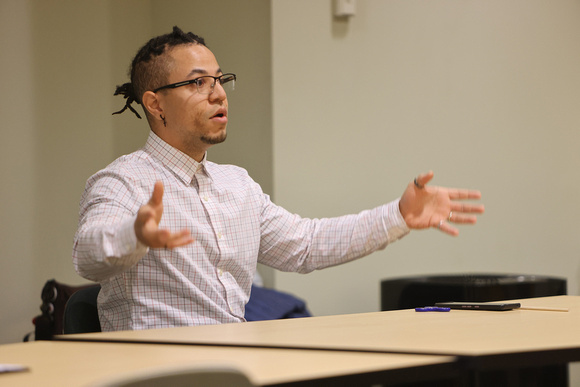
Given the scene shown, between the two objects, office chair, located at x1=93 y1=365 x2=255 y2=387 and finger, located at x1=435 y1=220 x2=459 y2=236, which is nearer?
office chair, located at x1=93 y1=365 x2=255 y2=387

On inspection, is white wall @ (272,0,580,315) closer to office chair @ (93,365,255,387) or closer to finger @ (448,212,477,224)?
finger @ (448,212,477,224)

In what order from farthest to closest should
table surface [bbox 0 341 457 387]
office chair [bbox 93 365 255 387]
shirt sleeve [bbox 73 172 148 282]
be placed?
shirt sleeve [bbox 73 172 148 282]
table surface [bbox 0 341 457 387]
office chair [bbox 93 365 255 387]

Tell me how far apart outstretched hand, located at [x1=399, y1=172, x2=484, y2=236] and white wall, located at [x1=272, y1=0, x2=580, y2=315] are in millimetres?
1309

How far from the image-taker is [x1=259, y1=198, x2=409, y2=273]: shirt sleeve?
2.00m

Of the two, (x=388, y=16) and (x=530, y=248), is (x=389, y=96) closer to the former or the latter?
(x=388, y=16)

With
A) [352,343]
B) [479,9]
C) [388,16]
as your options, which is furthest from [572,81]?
[352,343]

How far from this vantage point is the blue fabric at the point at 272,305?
2.80 m

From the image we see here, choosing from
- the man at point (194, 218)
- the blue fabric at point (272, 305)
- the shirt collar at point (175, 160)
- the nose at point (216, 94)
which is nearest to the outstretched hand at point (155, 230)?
the man at point (194, 218)

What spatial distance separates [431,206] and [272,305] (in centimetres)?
116

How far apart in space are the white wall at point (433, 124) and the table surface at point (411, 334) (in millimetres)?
1675

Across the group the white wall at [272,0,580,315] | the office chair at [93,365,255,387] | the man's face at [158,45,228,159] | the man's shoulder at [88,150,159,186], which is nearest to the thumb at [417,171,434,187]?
the man's face at [158,45,228,159]

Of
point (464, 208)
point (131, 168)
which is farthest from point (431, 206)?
point (131, 168)

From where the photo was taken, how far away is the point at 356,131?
337 cm

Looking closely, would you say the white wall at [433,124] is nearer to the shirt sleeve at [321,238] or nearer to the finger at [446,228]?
the shirt sleeve at [321,238]
